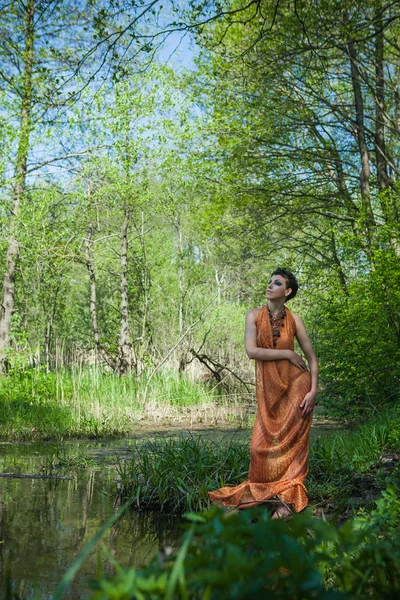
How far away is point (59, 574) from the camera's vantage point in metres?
4.04

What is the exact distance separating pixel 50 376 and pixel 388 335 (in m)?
6.60

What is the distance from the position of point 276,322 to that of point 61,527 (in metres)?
2.46

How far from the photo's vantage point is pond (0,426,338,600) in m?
4.05

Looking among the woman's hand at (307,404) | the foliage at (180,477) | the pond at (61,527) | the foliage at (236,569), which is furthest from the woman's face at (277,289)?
the foliage at (236,569)

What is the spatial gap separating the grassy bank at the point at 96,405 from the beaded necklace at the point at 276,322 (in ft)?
18.8

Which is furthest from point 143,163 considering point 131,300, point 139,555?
point 139,555

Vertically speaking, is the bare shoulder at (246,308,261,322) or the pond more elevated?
the bare shoulder at (246,308,261,322)

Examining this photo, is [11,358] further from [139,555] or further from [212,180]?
[139,555]

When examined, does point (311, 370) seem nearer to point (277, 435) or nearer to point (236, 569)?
point (277, 435)

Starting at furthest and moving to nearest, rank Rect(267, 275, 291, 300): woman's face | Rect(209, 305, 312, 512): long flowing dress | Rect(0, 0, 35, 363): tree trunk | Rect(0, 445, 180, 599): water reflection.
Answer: Rect(0, 0, 35, 363): tree trunk → Rect(267, 275, 291, 300): woman's face → Rect(209, 305, 312, 512): long flowing dress → Rect(0, 445, 180, 599): water reflection

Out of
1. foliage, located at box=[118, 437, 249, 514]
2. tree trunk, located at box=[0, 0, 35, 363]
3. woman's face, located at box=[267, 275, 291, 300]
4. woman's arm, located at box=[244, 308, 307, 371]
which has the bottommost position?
foliage, located at box=[118, 437, 249, 514]

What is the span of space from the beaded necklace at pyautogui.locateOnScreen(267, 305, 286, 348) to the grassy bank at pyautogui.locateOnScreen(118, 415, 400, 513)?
4.77 ft

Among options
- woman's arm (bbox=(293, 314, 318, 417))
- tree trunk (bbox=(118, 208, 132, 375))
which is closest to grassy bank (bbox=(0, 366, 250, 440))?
tree trunk (bbox=(118, 208, 132, 375))

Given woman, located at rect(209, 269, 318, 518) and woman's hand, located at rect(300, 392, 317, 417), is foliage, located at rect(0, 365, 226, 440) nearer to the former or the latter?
woman, located at rect(209, 269, 318, 518)
